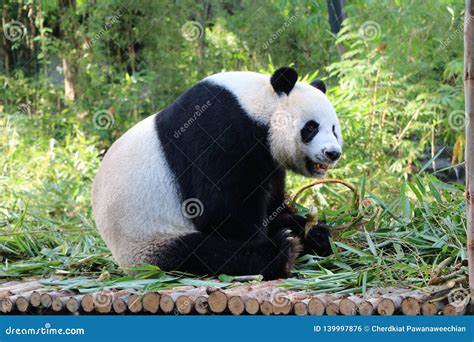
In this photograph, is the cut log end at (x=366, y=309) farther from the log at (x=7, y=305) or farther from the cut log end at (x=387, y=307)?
the log at (x=7, y=305)

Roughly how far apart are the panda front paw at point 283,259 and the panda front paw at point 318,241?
0.41m

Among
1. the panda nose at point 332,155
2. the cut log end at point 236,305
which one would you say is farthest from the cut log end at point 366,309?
the panda nose at point 332,155

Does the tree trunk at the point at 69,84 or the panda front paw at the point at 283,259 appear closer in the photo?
the panda front paw at the point at 283,259

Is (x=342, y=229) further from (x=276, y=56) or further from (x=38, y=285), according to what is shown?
(x=276, y=56)

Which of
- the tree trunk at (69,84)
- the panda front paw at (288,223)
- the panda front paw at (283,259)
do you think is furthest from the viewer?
the tree trunk at (69,84)

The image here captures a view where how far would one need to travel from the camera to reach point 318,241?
14.8 ft

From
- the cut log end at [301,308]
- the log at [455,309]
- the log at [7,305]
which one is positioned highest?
the log at [7,305]

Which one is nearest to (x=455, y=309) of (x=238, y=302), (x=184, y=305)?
(x=238, y=302)

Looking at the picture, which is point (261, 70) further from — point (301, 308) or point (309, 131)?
point (301, 308)

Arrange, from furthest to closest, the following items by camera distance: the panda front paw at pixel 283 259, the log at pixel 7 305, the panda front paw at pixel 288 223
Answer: the panda front paw at pixel 288 223
the panda front paw at pixel 283 259
the log at pixel 7 305

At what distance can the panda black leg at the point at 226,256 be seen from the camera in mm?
4008

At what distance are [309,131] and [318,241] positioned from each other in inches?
28.7

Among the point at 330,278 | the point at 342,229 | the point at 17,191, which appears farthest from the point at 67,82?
the point at 330,278

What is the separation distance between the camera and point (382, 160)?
25.4 ft
